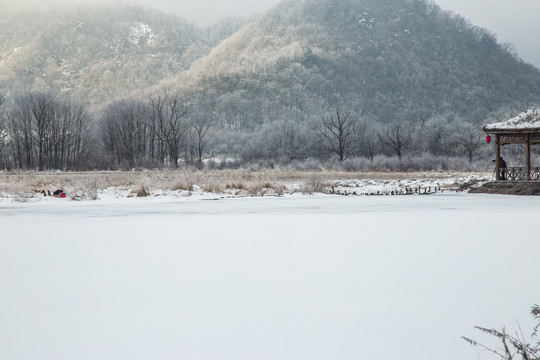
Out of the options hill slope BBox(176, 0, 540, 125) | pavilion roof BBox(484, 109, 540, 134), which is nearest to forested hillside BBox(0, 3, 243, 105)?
hill slope BBox(176, 0, 540, 125)

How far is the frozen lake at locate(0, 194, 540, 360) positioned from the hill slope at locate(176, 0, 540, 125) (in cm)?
7692

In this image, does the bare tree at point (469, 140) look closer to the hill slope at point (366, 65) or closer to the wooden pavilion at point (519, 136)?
the hill slope at point (366, 65)

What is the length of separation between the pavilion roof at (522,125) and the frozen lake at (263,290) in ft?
37.7

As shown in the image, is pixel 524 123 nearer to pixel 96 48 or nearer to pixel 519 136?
pixel 519 136

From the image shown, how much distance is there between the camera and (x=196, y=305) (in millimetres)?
4641

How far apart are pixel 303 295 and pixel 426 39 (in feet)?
412

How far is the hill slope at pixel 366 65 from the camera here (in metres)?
91.6

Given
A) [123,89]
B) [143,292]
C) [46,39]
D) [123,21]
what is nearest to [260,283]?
[143,292]

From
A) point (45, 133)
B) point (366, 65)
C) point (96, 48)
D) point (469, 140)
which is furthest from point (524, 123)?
point (96, 48)

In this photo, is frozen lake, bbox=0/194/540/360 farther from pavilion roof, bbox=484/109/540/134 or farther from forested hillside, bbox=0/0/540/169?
forested hillside, bbox=0/0/540/169

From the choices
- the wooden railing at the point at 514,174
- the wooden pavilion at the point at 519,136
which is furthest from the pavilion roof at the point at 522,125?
the wooden railing at the point at 514,174

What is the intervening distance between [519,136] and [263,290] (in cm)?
1926

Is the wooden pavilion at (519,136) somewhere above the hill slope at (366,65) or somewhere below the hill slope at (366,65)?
below

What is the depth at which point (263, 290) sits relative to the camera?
202 inches
